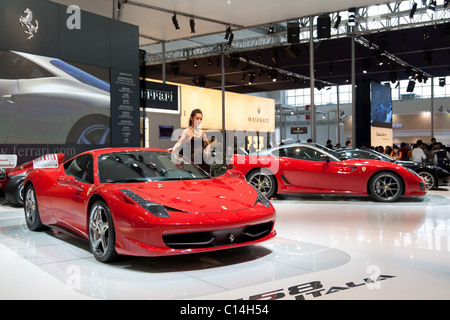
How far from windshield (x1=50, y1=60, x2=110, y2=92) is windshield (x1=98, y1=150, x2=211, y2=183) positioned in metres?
4.98

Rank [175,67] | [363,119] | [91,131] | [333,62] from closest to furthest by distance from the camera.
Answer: [91,131], [363,119], [333,62], [175,67]

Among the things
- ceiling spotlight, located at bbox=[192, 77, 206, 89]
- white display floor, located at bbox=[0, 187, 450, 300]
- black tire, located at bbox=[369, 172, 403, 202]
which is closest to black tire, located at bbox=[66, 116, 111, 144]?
white display floor, located at bbox=[0, 187, 450, 300]

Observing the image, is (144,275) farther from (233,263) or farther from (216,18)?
(216,18)

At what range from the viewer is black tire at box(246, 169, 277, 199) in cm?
852

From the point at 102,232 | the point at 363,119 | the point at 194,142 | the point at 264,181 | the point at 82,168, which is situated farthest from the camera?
the point at 363,119

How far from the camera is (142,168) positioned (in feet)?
14.6

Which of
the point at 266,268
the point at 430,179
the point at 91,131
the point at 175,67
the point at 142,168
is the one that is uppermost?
the point at 175,67

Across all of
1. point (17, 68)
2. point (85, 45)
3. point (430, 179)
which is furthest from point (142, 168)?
point (430, 179)

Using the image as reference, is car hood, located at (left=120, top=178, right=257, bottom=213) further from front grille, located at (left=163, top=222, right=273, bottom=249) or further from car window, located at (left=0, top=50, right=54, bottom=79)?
car window, located at (left=0, top=50, right=54, bottom=79)

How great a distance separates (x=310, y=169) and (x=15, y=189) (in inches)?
205

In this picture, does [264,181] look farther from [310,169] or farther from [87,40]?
[87,40]

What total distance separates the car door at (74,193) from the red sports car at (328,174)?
441cm
